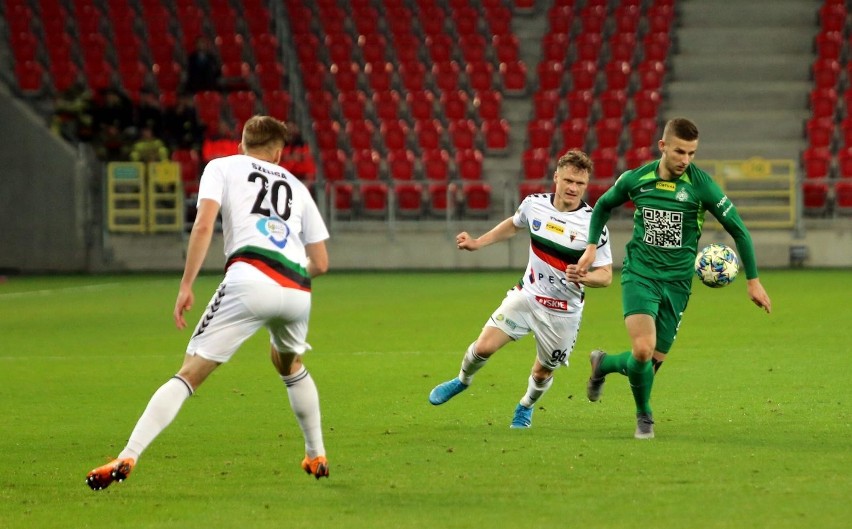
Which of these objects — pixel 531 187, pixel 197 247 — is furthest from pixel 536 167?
pixel 197 247

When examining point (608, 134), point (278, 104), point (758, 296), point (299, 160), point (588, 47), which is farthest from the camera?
point (588, 47)

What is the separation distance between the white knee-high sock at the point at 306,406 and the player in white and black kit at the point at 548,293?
2011 millimetres

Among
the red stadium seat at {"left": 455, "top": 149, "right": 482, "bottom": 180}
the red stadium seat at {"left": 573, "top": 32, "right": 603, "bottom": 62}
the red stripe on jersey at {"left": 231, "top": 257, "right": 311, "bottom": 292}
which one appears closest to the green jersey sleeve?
the red stripe on jersey at {"left": 231, "top": 257, "right": 311, "bottom": 292}

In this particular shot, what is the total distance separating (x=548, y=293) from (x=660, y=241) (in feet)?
2.76

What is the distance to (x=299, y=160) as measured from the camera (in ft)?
80.5

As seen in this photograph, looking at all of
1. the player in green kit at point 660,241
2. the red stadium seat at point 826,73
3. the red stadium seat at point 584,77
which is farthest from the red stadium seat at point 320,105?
the player in green kit at point 660,241

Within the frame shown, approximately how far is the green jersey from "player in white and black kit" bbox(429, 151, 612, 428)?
1.17 feet

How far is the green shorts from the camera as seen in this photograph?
7.92 m

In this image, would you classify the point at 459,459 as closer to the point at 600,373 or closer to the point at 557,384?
the point at 600,373

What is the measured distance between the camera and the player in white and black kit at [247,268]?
6133 millimetres

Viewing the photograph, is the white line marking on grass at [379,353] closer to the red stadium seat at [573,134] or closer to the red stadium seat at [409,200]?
the red stadium seat at [409,200]

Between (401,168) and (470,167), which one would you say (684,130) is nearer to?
(470,167)

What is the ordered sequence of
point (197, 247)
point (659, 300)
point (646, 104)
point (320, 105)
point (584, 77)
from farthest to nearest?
point (584, 77), point (320, 105), point (646, 104), point (659, 300), point (197, 247)

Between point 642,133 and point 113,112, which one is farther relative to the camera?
point 642,133
